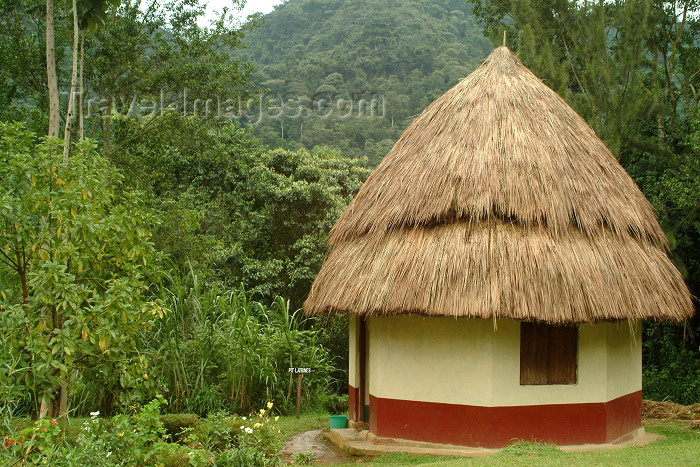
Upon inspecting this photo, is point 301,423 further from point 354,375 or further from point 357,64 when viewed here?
point 357,64

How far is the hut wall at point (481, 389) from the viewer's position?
9.16 meters

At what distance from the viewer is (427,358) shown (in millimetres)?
9625

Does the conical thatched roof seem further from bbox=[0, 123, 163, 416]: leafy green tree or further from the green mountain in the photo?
the green mountain

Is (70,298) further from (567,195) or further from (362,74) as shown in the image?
(362,74)

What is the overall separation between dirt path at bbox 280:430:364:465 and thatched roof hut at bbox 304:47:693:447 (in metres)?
0.62

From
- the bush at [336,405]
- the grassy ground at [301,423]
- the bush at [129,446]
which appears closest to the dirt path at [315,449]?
the grassy ground at [301,423]

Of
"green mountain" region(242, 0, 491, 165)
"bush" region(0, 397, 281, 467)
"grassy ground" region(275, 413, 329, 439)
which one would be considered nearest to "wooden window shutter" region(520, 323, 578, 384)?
"bush" region(0, 397, 281, 467)

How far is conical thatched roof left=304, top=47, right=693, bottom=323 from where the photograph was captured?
8852 millimetres

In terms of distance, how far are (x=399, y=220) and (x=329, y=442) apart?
3.52 metres

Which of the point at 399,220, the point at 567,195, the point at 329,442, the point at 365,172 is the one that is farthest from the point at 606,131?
the point at 365,172

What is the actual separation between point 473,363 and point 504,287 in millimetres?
1202

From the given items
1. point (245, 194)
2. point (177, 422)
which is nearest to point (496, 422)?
point (177, 422)

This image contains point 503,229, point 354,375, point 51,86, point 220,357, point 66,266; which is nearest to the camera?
point 66,266

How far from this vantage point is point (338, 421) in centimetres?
1107
